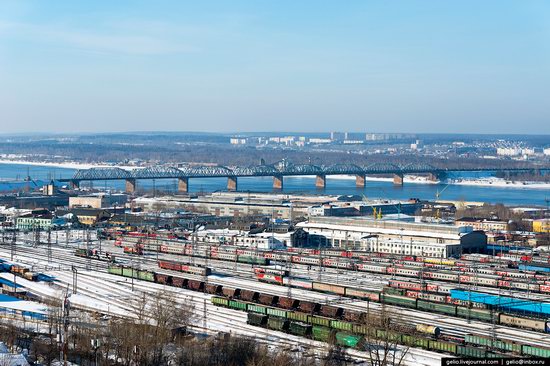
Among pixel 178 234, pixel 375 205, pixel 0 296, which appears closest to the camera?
pixel 0 296

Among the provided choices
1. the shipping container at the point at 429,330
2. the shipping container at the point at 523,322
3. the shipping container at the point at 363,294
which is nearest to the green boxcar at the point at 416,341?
the shipping container at the point at 429,330

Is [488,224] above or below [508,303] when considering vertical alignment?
below

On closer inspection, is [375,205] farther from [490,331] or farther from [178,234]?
[490,331]

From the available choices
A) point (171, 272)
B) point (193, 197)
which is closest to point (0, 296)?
point (171, 272)

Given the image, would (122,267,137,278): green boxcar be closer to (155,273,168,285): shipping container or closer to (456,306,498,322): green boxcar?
(155,273,168,285): shipping container

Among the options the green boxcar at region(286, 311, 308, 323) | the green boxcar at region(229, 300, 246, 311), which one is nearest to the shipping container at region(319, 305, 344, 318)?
the green boxcar at region(286, 311, 308, 323)

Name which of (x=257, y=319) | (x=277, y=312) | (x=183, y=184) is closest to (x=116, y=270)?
(x=277, y=312)

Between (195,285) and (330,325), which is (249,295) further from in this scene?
(330,325)
